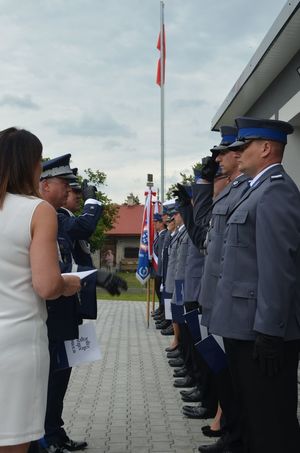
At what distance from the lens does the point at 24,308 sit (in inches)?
95.9

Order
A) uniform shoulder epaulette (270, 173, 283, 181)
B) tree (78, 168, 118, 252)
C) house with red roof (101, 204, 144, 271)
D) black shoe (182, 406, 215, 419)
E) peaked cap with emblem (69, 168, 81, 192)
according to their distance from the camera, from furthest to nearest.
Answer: house with red roof (101, 204, 144, 271)
tree (78, 168, 118, 252)
black shoe (182, 406, 215, 419)
peaked cap with emblem (69, 168, 81, 192)
uniform shoulder epaulette (270, 173, 283, 181)

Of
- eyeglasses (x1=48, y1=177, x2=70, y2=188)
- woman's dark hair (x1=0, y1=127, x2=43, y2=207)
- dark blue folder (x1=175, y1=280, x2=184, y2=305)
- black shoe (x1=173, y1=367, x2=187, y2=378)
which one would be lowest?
black shoe (x1=173, y1=367, x2=187, y2=378)

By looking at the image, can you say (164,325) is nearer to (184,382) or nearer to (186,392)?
(184,382)

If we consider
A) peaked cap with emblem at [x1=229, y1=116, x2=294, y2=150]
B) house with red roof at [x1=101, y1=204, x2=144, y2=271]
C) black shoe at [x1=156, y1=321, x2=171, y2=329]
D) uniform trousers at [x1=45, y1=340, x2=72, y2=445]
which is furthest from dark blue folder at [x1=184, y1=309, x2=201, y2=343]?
house with red roof at [x1=101, y1=204, x2=144, y2=271]

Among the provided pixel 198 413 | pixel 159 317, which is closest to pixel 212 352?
pixel 198 413

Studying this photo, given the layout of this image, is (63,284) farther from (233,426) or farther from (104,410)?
(104,410)

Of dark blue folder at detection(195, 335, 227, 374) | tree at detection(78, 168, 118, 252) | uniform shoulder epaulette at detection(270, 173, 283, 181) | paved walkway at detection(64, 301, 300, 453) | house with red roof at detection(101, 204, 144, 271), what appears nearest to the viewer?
uniform shoulder epaulette at detection(270, 173, 283, 181)

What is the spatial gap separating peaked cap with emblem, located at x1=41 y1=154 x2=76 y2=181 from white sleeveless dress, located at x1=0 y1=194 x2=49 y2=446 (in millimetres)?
1737

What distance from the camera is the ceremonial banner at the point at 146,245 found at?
41.3 ft

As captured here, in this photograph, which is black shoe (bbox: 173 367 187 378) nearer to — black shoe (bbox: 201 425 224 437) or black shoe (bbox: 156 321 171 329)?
black shoe (bbox: 201 425 224 437)

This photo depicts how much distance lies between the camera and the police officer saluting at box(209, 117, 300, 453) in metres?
2.94

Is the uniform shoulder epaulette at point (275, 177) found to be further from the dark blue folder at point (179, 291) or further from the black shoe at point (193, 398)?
the dark blue folder at point (179, 291)

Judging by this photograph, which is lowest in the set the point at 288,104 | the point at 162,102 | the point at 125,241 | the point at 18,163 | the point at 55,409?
the point at 55,409

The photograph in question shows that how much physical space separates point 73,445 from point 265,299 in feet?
7.46
